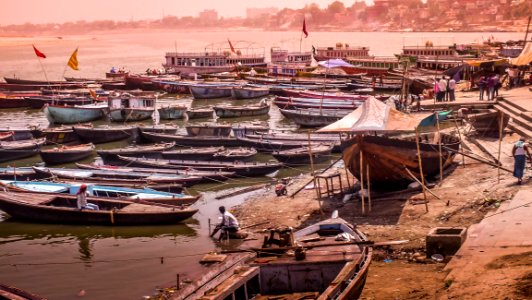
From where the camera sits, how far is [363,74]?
2537 inches

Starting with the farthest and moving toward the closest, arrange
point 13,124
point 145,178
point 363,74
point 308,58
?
point 308,58 → point 363,74 → point 13,124 → point 145,178

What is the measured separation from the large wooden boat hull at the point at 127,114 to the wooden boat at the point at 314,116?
9042 millimetres

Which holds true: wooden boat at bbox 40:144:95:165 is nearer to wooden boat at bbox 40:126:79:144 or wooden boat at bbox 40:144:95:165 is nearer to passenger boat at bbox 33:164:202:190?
passenger boat at bbox 33:164:202:190

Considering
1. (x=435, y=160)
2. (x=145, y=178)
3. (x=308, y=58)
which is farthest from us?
(x=308, y=58)

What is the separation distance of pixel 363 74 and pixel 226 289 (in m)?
53.7

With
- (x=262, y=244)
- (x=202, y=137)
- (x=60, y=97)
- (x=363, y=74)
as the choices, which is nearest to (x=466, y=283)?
(x=262, y=244)

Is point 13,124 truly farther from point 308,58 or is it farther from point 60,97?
point 308,58

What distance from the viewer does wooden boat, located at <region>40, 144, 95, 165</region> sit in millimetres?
31812

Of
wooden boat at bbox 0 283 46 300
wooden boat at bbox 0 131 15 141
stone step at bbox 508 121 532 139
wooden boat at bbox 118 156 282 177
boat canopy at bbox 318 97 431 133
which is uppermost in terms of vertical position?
boat canopy at bbox 318 97 431 133

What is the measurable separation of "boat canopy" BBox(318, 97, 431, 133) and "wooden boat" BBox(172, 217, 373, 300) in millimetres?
6108

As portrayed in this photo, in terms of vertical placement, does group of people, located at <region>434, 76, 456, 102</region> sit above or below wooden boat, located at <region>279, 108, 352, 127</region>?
above

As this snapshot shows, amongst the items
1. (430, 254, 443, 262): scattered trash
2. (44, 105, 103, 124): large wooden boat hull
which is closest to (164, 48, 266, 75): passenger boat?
(44, 105, 103, 124): large wooden boat hull

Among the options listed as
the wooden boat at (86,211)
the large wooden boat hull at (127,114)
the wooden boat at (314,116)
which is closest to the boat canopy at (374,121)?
the wooden boat at (86,211)

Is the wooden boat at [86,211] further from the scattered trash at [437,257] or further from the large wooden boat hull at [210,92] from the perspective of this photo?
the large wooden boat hull at [210,92]
